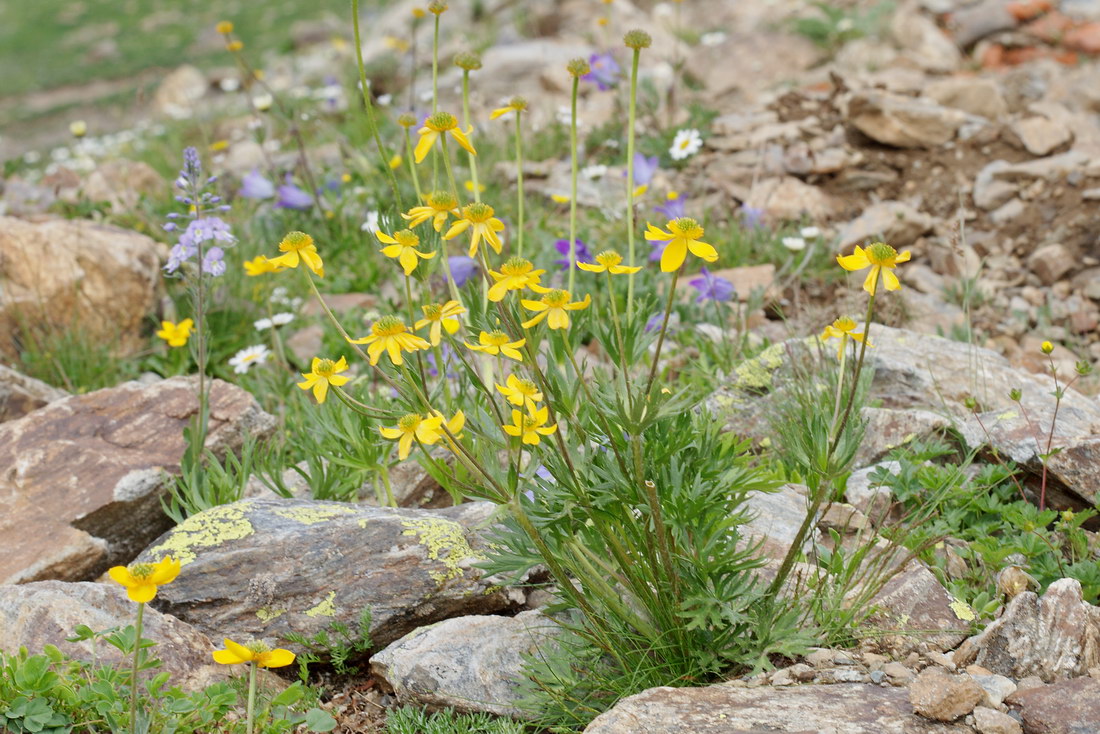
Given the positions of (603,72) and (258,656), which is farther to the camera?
(603,72)

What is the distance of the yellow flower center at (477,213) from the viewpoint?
1.94 m

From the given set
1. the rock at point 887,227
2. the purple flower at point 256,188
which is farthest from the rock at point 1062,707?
the purple flower at point 256,188

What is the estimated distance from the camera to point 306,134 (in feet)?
24.3

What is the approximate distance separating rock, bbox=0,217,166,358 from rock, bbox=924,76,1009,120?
4.57m

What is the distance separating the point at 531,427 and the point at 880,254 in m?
0.74

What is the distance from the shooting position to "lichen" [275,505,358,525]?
283 centimetres

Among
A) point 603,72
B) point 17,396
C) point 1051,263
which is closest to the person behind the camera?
point 17,396

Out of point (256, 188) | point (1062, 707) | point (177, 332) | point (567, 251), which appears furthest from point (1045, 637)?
point (256, 188)

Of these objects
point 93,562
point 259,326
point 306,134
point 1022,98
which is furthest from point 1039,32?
point 93,562

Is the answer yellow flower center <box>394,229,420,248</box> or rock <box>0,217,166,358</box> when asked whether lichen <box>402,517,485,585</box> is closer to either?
yellow flower center <box>394,229,420,248</box>

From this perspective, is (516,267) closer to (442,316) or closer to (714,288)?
(442,316)

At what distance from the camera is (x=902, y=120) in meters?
5.67

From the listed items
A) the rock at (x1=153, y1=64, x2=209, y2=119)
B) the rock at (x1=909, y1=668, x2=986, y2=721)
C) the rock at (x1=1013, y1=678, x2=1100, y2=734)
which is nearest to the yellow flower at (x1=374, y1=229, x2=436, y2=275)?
the rock at (x1=909, y1=668, x2=986, y2=721)

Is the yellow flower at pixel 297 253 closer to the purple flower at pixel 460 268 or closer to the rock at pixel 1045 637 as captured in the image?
the rock at pixel 1045 637
